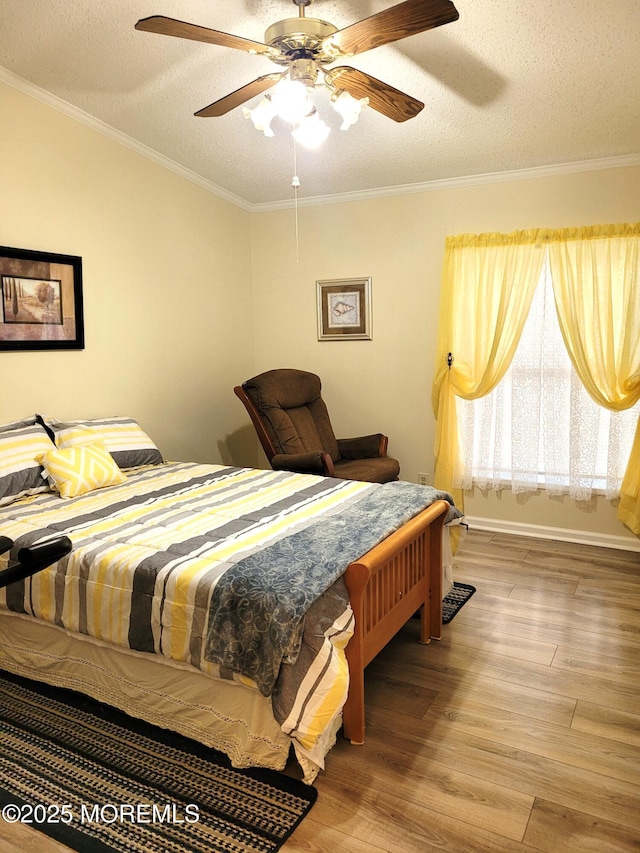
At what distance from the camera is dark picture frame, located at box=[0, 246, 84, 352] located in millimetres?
2975

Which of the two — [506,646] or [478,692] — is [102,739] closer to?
[478,692]

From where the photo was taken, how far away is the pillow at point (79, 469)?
9.16ft

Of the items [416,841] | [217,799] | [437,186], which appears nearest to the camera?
[416,841]

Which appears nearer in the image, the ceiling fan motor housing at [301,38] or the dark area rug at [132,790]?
the dark area rug at [132,790]

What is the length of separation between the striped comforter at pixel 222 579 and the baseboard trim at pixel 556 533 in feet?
6.18

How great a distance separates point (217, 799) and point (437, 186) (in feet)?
13.4

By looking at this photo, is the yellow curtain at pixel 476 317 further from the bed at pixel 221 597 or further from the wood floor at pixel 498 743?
the bed at pixel 221 597

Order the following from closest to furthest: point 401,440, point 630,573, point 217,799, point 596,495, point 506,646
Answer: point 217,799, point 506,646, point 630,573, point 596,495, point 401,440

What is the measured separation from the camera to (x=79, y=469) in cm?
286

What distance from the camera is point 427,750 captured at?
203 centimetres

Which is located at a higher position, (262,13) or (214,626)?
(262,13)

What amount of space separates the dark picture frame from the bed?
1.76 feet

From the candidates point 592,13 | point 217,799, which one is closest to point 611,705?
point 217,799

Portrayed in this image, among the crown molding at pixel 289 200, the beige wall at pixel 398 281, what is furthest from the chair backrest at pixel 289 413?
the crown molding at pixel 289 200
